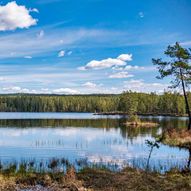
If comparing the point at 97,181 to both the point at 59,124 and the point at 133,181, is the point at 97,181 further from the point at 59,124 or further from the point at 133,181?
the point at 59,124

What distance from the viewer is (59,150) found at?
1323 inches

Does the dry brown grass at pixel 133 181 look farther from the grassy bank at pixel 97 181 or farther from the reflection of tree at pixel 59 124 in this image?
the reflection of tree at pixel 59 124

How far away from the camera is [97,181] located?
16953 millimetres

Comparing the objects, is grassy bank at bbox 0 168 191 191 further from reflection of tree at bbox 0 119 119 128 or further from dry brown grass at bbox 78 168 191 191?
reflection of tree at bbox 0 119 119 128

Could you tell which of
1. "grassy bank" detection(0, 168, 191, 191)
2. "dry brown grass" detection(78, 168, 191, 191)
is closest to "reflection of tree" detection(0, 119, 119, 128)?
"grassy bank" detection(0, 168, 191, 191)

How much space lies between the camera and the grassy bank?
15741 mm

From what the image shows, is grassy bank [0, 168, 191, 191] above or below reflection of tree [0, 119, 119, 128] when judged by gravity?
above

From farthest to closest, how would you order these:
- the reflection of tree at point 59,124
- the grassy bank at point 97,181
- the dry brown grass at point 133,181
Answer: the reflection of tree at point 59,124
the grassy bank at point 97,181
the dry brown grass at point 133,181

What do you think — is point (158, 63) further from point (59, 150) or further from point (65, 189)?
point (65, 189)

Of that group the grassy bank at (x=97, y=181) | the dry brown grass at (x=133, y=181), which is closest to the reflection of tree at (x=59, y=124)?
the grassy bank at (x=97, y=181)

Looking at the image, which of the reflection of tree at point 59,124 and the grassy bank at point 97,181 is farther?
the reflection of tree at point 59,124

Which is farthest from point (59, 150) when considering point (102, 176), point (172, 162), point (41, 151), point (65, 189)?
point (65, 189)

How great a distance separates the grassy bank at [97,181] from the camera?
51.6ft

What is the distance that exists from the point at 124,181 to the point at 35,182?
4.40m
